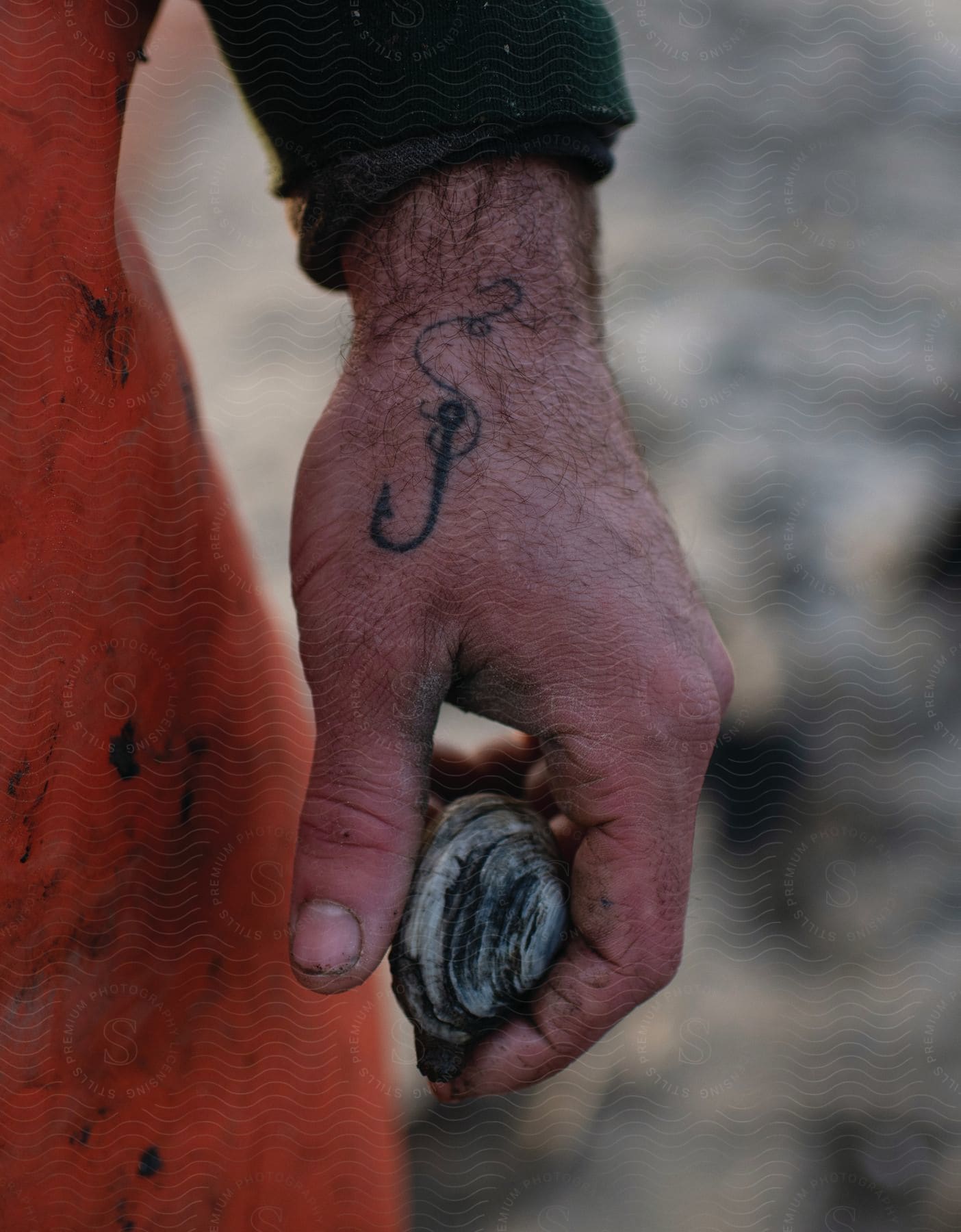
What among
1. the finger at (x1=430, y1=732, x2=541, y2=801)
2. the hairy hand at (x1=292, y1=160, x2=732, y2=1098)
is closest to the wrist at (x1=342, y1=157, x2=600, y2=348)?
the hairy hand at (x1=292, y1=160, x2=732, y2=1098)

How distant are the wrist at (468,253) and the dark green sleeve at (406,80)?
2 centimetres

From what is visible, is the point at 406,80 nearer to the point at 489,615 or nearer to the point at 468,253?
the point at 468,253

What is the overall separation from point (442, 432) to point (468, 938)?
49 centimetres

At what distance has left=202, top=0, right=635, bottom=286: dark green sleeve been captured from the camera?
3.17ft

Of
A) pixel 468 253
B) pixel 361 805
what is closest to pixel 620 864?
pixel 361 805

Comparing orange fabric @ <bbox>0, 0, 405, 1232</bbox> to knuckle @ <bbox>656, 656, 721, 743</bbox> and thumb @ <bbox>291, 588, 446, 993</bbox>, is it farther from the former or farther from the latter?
knuckle @ <bbox>656, 656, 721, 743</bbox>

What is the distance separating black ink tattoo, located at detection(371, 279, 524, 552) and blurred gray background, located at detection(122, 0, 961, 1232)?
35 cm

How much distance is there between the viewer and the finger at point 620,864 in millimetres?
870

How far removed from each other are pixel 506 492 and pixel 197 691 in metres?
0.39

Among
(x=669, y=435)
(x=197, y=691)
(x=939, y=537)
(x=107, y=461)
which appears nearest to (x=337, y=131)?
(x=107, y=461)

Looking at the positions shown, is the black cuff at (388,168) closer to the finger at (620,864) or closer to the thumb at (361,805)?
the thumb at (361,805)

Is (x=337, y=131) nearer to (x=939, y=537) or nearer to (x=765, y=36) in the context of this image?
(x=939, y=537)

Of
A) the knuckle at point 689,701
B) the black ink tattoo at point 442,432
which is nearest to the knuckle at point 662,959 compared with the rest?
the knuckle at point 689,701

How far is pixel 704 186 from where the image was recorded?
6.79 ft
